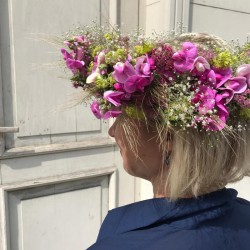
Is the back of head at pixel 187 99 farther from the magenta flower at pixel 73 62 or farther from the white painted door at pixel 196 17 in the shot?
the white painted door at pixel 196 17

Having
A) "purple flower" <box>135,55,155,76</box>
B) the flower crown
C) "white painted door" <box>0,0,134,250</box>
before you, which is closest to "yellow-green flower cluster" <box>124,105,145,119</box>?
the flower crown

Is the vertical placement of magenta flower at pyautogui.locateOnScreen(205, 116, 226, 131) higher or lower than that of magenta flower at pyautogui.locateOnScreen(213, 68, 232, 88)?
lower

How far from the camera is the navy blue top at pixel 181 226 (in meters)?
0.83

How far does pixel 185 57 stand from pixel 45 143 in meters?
1.52

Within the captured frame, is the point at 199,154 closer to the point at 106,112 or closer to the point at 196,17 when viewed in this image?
the point at 106,112

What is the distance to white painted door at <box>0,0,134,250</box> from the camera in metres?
1.99

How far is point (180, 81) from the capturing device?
915 millimetres

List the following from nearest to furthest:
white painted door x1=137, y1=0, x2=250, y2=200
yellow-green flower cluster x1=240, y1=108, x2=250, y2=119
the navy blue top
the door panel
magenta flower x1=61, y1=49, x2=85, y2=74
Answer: the navy blue top, yellow-green flower cluster x1=240, y1=108, x2=250, y2=119, magenta flower x1=61, y1=49, x2=85, y2=74, the door panel, white painted door x1=137, y1=0, x2=250, y2=200

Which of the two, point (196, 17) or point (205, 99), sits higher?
point (196, 17)

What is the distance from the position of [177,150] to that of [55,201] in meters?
1.62

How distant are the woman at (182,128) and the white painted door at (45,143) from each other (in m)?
1.15

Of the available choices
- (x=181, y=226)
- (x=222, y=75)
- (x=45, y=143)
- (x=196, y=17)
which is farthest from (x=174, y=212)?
(x=196, y=17)

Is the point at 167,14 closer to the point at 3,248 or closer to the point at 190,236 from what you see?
the point at 190,236

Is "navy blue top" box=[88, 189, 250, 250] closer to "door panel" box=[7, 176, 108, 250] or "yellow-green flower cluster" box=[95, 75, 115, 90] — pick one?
"yellow-green flower cluster" box=[95, 75, 115, 90]
